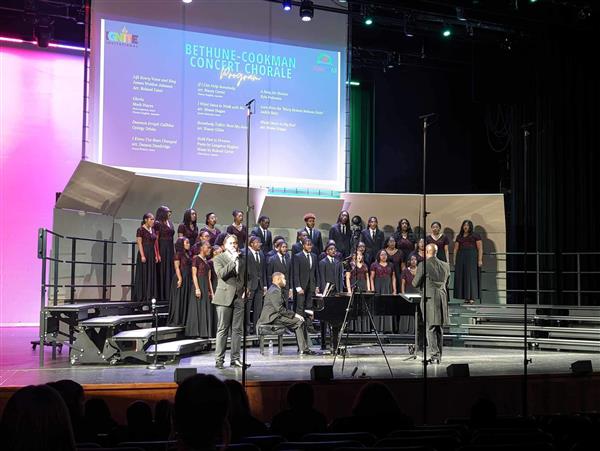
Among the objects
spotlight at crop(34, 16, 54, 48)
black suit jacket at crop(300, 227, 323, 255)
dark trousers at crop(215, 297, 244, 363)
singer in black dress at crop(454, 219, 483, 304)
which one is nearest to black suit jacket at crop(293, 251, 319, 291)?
black suit jacket at crop(300, 227, 323, 255)

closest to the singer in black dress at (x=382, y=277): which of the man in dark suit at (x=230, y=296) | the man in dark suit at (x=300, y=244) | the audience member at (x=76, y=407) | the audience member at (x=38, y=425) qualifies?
the man in dark suit at (x=300, y=244)

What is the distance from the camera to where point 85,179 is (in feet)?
32.6

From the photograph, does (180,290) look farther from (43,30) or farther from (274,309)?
(43,30)

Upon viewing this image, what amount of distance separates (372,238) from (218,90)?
3.72m

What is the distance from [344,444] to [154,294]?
25.3 feet

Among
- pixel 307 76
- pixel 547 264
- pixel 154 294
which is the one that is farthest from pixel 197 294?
pixel 547 264

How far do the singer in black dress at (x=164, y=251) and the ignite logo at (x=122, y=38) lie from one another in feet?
9.34

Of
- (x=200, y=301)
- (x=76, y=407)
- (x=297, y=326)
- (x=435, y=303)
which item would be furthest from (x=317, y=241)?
(x=76, y=407)

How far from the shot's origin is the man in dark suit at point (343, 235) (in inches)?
451

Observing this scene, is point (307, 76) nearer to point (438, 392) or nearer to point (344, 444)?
point (438, 392)

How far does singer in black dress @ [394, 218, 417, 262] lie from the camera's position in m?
11.7

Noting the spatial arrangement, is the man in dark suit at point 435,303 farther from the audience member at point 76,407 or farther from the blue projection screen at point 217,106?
the audience member at point 76,407

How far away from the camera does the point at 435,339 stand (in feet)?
28.1

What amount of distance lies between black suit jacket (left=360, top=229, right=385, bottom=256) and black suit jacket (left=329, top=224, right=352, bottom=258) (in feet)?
1.12
